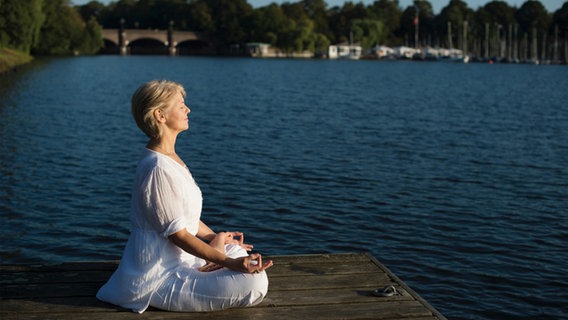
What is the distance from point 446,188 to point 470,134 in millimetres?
9518

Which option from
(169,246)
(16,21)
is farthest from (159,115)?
(16,21)

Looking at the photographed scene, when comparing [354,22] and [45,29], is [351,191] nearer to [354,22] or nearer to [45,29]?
[45,29]

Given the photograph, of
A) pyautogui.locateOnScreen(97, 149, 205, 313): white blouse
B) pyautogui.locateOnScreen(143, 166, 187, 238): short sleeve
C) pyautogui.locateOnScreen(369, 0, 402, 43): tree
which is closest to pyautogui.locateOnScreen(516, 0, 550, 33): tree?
pyautogui.locateOnScreen(369, 0, 402, 43): tree

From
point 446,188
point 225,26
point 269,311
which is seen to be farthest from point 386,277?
point 225,26

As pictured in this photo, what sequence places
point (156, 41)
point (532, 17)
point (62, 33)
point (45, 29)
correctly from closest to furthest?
point (45, 29) < point (62, 33) < point (532, 17) < point (156, 41)

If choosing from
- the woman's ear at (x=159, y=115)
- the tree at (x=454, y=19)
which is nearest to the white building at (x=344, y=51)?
the tree at (x=454, y=19)

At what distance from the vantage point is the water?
30.7ft

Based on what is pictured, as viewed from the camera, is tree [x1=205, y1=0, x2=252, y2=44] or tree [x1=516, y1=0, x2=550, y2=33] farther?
tree [x1=205, y1=0, x2=252, y2=44]

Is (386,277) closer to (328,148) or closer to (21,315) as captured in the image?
(21,315)

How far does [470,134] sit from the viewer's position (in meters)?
23.1

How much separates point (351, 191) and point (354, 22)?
530 feet

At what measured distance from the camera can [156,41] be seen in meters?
169

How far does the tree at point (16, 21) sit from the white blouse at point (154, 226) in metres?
53.9

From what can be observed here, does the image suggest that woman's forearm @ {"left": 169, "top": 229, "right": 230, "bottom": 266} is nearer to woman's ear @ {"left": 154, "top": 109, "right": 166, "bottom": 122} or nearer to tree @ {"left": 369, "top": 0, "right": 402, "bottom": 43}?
woman's ear @ {"left": 154, "top": 109, "right": 166, "bottom": 122}
